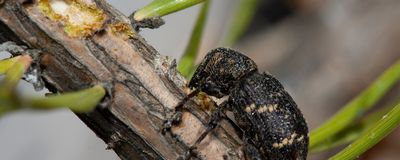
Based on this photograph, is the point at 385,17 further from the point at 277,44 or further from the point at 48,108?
the point at 48,108

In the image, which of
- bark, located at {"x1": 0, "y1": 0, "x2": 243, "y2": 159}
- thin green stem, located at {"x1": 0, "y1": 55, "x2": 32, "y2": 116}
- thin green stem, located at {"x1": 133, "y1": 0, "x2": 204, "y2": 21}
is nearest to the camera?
thin green stem, located at {"x1": 0, "y1": 55, "x2": 32, "y2": 116}

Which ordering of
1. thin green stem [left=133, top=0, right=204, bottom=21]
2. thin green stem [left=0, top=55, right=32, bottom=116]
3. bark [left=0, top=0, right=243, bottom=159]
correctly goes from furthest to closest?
thin green stem [left=133, top=0, right=204, bottom=21], bark [left=0, top=0, right=243, bottom=159], thin green stem [left=0, top=55, right=32, bottom=116]

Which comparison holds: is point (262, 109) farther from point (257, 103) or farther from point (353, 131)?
point (353, 131)

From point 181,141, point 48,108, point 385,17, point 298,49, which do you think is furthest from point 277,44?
point 48,108

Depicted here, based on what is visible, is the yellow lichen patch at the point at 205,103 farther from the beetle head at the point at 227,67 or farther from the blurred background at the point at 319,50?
the blurred background at the point at 319,50

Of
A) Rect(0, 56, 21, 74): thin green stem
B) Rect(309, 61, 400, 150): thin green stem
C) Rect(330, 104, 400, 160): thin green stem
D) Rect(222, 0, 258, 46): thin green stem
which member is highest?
Rect(222, 0, 258, 46): thin green stem

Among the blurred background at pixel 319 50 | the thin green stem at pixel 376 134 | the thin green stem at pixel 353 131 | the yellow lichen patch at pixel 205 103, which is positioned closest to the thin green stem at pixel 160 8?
the yellow lichen patch at pixel 205 103

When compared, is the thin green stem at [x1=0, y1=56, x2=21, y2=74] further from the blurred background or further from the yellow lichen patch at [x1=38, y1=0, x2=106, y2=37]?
the blurred background

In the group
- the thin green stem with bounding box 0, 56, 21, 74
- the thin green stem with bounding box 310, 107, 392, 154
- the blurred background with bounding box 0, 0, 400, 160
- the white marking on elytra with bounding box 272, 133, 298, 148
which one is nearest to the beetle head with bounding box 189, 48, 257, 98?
the white marking on elytra with bounding box 272, 133, 298, 148
